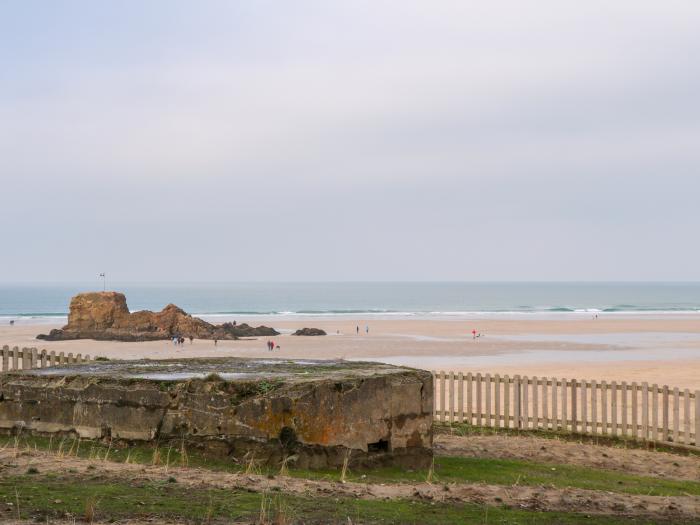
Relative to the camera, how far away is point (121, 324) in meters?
51.1

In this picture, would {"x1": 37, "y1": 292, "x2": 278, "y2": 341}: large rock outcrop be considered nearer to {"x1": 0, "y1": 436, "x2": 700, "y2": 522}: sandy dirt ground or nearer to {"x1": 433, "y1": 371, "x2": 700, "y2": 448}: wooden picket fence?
{"x1": 433, "y1": 371, "x2": 700, "y2": 448}: wooden picket fence

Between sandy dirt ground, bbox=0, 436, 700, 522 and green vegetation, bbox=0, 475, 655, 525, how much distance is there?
271 mm

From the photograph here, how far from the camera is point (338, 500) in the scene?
799 cm

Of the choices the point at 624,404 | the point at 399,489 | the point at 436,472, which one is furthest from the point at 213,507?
the point at 624,404

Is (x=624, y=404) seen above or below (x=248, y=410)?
below

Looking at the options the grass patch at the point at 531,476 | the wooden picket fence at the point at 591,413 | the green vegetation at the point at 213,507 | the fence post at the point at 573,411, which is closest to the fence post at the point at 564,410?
the wooden picket fence at the point at 591,413

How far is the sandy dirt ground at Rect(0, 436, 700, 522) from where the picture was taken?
8.25 m

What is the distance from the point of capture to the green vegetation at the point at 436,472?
9.96m

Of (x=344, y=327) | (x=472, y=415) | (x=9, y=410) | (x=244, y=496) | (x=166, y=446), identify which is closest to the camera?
(x=244, y=496)

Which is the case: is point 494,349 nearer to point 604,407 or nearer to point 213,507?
point 604,407

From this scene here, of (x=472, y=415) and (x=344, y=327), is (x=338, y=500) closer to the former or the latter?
(x=472, y=415)

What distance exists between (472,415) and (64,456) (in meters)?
8.64

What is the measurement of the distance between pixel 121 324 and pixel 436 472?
4314 centimetres

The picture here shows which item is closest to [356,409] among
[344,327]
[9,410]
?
[9,410]
